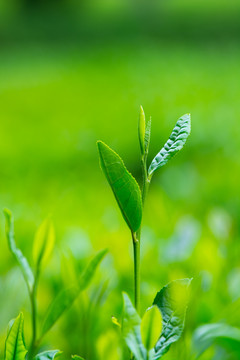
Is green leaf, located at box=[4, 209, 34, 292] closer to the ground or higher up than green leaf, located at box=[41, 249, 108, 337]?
higher up

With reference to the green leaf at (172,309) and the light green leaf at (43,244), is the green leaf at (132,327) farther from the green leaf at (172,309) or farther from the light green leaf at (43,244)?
the light green leaf at (43,244)

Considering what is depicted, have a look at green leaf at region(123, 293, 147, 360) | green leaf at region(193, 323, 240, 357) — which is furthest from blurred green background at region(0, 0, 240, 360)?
green leaf at region(123, 293, 147, 360)

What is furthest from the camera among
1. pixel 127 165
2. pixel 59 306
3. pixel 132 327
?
pixel 127 165

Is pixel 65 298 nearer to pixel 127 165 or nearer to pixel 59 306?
pixel 59 306

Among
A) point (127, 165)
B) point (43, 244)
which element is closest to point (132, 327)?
point (43, 244)

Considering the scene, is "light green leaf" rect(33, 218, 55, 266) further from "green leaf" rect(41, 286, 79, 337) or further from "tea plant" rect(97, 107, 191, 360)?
"tea plant" rect(97, 107, 191, 360)

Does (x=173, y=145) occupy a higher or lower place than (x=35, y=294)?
higher

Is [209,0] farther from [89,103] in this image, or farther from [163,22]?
[89,103]
